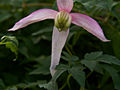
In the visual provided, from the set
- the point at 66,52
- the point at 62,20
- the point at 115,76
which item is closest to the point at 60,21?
the point at 62,20

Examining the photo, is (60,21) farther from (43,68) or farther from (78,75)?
(43,68)

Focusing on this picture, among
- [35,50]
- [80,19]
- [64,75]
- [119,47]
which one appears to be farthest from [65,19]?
[35,50]

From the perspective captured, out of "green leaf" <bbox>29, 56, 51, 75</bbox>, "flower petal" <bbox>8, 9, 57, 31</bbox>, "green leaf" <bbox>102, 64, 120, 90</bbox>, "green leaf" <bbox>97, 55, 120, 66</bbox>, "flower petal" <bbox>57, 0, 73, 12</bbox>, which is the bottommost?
"green leaf" <bbox>29, 56, 51, 75</bbox>

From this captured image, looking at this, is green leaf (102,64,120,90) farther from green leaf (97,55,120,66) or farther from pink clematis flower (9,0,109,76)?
pink clematis flower (9,0,109,76)

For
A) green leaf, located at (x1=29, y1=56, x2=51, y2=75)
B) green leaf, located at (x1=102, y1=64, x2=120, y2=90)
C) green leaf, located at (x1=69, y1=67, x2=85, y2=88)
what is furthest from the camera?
green leaf, located at (x1=29, y1=56, x2=51, y2=75)

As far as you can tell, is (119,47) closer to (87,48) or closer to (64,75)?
(87,48)

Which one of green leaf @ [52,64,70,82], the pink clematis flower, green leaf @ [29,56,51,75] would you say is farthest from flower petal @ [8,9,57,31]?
green leaf @ [29,56,51,75]
